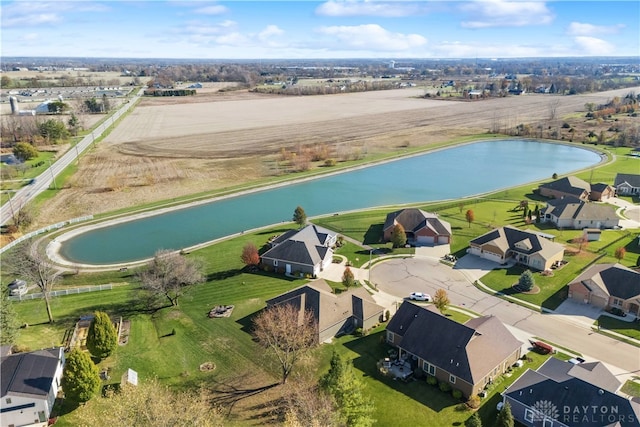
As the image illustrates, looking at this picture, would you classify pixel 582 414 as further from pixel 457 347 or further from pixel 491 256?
pixel 491 256

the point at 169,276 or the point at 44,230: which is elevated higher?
the point at 169,276

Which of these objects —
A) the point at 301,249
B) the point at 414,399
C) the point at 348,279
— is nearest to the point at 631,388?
the point at 414,399

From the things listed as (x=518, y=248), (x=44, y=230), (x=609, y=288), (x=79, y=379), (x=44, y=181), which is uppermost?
(x=44, y=181)

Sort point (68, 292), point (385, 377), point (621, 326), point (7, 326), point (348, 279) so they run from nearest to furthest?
point (385, 377) → point (7, 326) → point (621, 326) → point (348, 279) → point (68, 292)

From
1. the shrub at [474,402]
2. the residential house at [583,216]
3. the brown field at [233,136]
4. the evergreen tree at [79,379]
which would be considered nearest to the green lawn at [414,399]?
the shrub at [474,402]

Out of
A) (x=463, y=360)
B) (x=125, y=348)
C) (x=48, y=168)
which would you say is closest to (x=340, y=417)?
(x=463, y=360)

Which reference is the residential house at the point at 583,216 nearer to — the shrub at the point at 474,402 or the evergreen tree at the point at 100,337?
the shrub at the point at 474,402

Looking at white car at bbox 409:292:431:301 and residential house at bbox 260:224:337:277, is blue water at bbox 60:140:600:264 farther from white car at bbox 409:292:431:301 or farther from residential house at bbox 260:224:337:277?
white car at bbox 409:292:431:301
